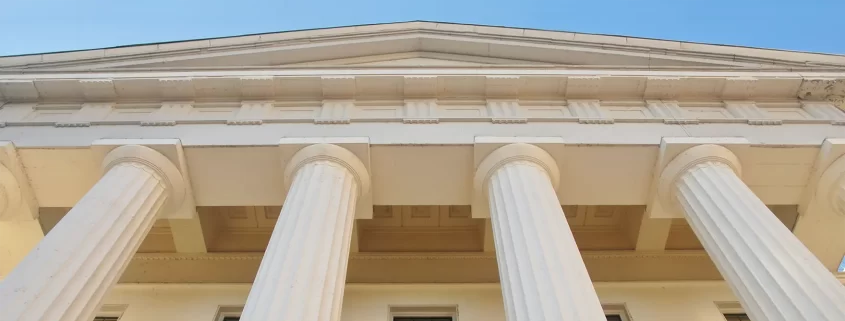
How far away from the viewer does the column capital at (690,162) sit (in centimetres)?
1412

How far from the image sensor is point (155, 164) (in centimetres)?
1412

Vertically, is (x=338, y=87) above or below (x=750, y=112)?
above

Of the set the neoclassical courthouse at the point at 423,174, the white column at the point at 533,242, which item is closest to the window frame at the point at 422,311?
the neoclassical courthouse at the point at 423,174

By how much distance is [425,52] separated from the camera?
20.2m

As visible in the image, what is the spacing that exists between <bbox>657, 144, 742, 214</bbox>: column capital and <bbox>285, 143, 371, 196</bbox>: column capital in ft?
23.7

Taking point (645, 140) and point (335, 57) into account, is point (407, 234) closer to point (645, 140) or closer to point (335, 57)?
point (335, 57)

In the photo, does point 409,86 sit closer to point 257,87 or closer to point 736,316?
point 257,87

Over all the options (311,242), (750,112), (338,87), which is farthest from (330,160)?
(750,112)

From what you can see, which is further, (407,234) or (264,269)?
(407,234)

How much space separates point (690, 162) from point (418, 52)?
9.59 metres

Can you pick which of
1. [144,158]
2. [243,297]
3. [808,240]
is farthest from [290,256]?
[808,240]

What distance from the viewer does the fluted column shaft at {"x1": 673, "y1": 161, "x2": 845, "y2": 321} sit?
32.4 ft

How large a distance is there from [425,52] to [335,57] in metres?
3.03

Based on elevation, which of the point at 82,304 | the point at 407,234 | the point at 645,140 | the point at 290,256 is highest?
the point at 407,234
